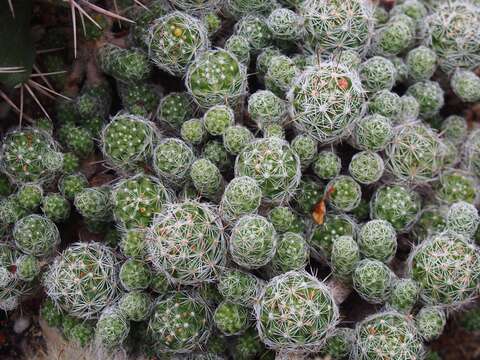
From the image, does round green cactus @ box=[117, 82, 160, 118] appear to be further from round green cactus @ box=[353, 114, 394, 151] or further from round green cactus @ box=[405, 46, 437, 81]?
round green cactus @ box=[405, 46, 437, 81]

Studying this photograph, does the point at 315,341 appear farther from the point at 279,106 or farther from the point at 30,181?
the point at 30,181

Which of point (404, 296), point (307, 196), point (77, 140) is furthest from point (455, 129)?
point (77, 140)

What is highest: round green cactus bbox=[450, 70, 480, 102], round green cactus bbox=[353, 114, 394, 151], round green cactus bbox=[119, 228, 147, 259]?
round green cactus bbox=[450, 70, 480, 102]

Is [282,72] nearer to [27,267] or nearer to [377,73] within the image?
[377,73]

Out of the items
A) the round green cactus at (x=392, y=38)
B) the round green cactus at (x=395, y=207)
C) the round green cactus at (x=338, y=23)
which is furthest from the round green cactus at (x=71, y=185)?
the round green cactus at (x=392, y=38)

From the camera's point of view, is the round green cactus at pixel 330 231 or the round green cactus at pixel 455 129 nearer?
the round green cactus at pixel 330 231

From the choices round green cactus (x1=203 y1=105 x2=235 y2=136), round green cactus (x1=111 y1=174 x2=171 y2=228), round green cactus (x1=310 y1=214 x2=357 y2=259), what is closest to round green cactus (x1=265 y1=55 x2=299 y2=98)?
round green cactus (x1=203 y1=105 x2=235 y2=136)

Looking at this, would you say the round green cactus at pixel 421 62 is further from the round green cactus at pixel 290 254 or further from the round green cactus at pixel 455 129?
the round green cactus at pixel 290 254
